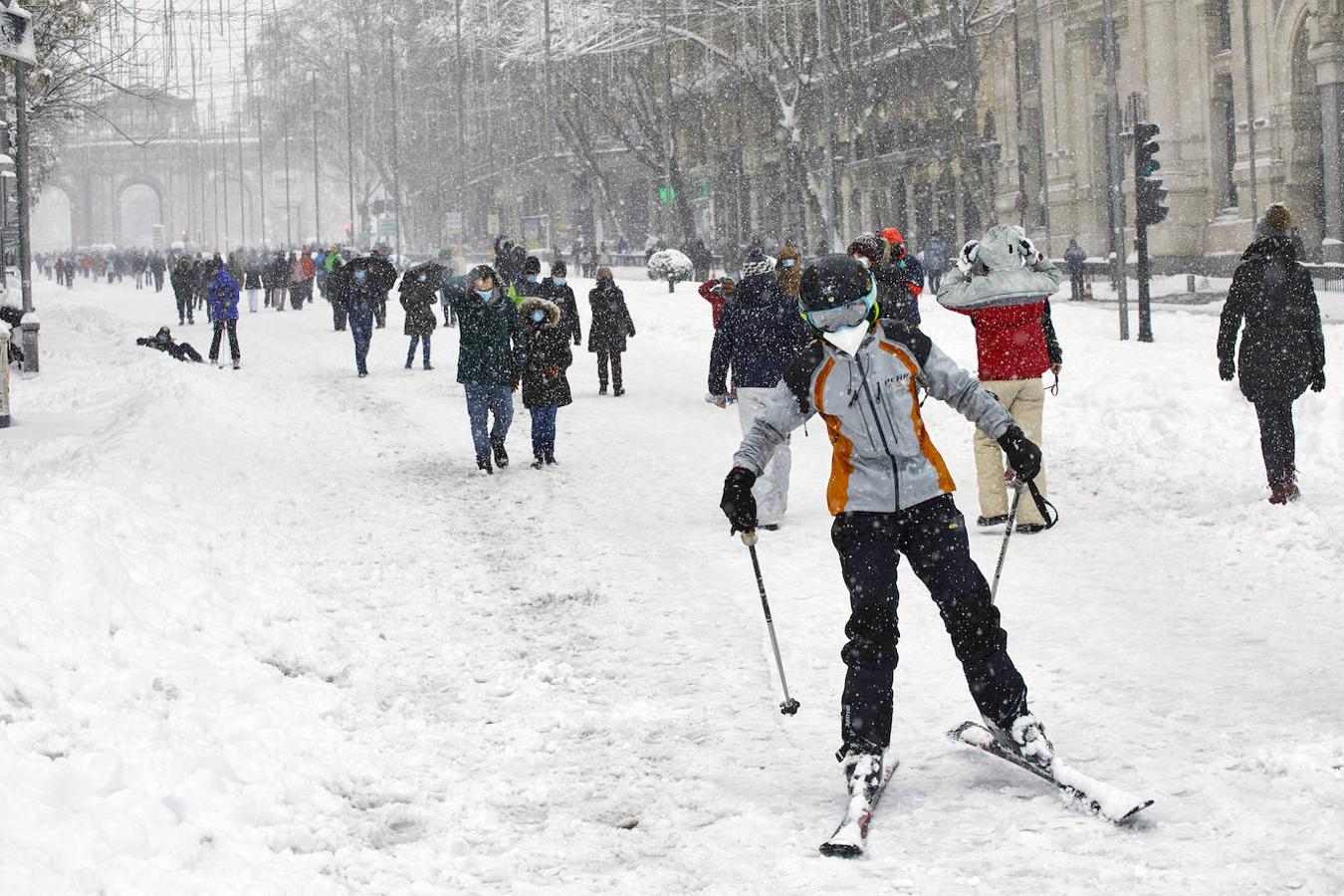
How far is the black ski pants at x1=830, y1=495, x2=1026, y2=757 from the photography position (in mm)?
5000

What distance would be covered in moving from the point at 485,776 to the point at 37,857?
1.67 m

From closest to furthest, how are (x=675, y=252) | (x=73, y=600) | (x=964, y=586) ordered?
1. (x=964, y=586)
2. (x=73, y=600)
3. (x=675, y=252)

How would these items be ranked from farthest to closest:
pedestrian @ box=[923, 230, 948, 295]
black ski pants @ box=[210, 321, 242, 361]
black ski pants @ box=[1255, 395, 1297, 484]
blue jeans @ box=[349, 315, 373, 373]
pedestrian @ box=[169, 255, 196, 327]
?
pedestrian @ box=[923, 230, 948, 295], pedestrian @ box=[169, 255, 196, 327], black ski pants @ box=[210, 321, 242, 361], blue jeans @ box=[349, 315, 373, 373], black ski pants @ box=[1255, 395, 1297, 484]

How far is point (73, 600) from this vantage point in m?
6.50

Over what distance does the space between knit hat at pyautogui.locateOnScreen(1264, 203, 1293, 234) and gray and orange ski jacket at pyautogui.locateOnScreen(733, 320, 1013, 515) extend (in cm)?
479

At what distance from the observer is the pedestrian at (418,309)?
21516 millimetres

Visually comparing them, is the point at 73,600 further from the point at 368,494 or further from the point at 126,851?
the point at 368,494

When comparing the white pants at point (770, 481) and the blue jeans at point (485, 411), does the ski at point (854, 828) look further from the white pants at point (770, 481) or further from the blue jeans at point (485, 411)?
the blue jeans at point (485, 411)

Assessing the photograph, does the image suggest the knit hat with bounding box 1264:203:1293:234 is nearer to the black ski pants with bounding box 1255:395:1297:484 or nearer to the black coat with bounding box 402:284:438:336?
the black ski pants with bounding box 1255:395:1297:484

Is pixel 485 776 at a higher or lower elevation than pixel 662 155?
lower

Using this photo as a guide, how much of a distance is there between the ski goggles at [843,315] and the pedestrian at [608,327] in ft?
42.6

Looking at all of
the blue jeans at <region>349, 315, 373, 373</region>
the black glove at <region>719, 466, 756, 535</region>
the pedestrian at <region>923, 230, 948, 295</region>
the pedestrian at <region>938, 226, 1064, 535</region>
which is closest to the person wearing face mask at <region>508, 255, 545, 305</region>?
the blue jeans at <region>349, 315, 373, 373</region>

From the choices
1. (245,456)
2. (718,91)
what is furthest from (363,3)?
(245,456)

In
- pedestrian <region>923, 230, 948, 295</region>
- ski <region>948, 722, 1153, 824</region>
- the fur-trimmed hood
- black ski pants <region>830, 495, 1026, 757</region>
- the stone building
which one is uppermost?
the stone building
